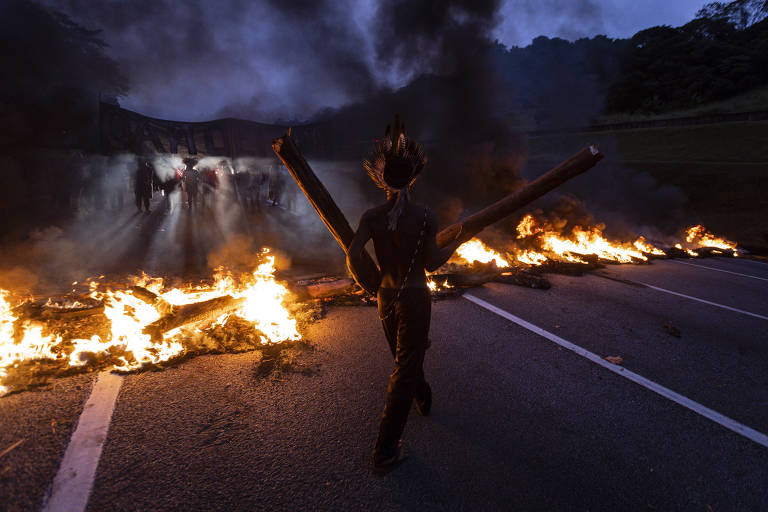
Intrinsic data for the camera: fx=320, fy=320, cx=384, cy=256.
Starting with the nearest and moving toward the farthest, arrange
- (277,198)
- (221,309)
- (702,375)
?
1. (702,375)
2. (221,309)
3. (277,198)

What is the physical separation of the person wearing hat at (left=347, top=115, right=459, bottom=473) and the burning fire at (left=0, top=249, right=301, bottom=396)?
2316mm

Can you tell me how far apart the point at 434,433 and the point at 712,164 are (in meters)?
28.9

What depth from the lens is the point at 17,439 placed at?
2461mm

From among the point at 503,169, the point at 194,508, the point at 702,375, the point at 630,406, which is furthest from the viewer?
the point at 503,169

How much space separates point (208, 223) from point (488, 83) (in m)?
13.7

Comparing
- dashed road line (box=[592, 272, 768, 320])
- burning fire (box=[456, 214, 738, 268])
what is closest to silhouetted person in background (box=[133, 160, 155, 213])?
burning fire (box=[456, 214, 738, 268])

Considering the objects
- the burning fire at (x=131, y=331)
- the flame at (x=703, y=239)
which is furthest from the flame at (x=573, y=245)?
the burning fire at (x=131, y=331)

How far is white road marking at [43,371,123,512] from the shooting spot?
2037 millimetres

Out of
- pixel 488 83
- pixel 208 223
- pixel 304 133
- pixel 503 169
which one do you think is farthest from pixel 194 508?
pixel 304 133

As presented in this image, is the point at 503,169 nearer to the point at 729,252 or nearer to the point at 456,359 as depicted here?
the point at 729,252

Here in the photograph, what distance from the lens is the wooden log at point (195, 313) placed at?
13.4 feet

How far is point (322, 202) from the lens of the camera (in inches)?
109

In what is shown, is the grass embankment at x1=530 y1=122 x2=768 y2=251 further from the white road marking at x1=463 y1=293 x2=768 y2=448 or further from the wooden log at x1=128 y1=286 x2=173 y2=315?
the wooden log at x1=128 y1=286 x2=173 y2=315

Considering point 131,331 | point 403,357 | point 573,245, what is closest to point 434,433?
point 403,357
